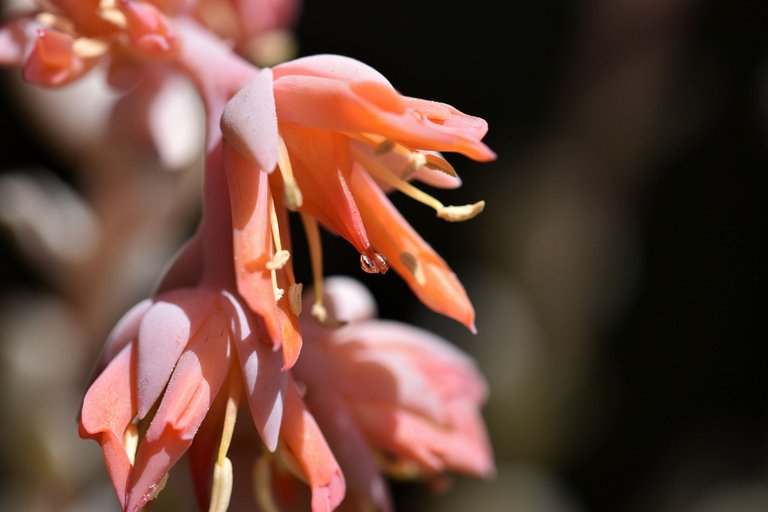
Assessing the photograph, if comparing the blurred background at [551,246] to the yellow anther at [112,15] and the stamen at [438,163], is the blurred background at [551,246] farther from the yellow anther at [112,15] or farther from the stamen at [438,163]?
the stamen at [438,163]

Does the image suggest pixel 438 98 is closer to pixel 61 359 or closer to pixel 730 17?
pixel 730 17

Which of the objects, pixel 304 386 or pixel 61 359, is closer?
pixel 304 386

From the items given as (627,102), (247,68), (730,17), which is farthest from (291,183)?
(730,17)

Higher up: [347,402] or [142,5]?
[142,5]

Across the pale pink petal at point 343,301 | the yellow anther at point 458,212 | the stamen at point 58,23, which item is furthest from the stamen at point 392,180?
the stamen at point 58,23

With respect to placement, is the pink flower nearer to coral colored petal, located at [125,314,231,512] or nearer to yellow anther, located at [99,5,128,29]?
coral colored petal, located at [125,314,231,512]

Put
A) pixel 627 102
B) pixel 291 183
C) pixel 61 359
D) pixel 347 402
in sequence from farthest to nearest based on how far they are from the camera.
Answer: pixel 627 102, pixel 61 359, pixel 347 402, pixel 291 183

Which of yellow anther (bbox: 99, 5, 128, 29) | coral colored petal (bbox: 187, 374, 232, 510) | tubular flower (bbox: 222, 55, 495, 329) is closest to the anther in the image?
tubular flower (bbox: 222, 55, 495, 329)
